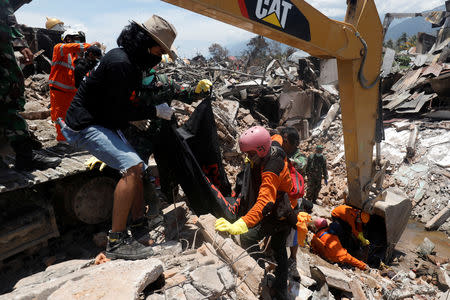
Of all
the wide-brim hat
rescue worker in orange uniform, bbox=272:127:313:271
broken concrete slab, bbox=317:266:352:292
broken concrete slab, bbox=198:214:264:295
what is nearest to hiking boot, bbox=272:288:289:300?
broken concrete slab, bbox=198:214:264:295

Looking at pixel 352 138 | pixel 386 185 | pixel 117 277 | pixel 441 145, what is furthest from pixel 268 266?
pixel 441 145

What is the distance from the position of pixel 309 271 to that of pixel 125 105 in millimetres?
2945

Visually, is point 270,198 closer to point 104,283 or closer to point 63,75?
point 104,283

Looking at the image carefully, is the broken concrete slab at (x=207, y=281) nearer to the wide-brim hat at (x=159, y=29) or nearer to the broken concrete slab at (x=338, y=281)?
the broken concrete slab at (x=338, y=281)

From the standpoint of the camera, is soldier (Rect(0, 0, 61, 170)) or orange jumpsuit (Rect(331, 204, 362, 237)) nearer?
soldier (Rect(0, 0, 61, 170))

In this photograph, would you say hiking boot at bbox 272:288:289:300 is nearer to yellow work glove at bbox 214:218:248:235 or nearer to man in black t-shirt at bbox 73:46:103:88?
yellow work glove at bbox 214:218:248:235

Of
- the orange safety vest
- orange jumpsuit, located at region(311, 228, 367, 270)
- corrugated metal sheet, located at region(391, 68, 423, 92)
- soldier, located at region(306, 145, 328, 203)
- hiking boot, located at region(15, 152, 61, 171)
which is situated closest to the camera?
hiking boot, located at region(15, 152, 61, 171)

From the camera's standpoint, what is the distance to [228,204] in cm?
295

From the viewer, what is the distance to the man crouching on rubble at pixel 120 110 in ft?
7.32

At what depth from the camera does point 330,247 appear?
13.8 feet

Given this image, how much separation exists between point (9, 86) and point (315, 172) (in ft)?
18.4

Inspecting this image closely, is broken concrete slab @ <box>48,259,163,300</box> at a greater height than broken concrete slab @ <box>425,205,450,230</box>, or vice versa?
broken concrete slab @ <box>48,259,163,300</box>

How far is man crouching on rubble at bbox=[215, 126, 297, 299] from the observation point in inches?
86.3

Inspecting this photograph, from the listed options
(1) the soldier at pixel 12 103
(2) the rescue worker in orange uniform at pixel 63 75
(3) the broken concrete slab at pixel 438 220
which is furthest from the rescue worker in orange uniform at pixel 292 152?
(2) the rescue worker in orange uniform at pixel 63 75
